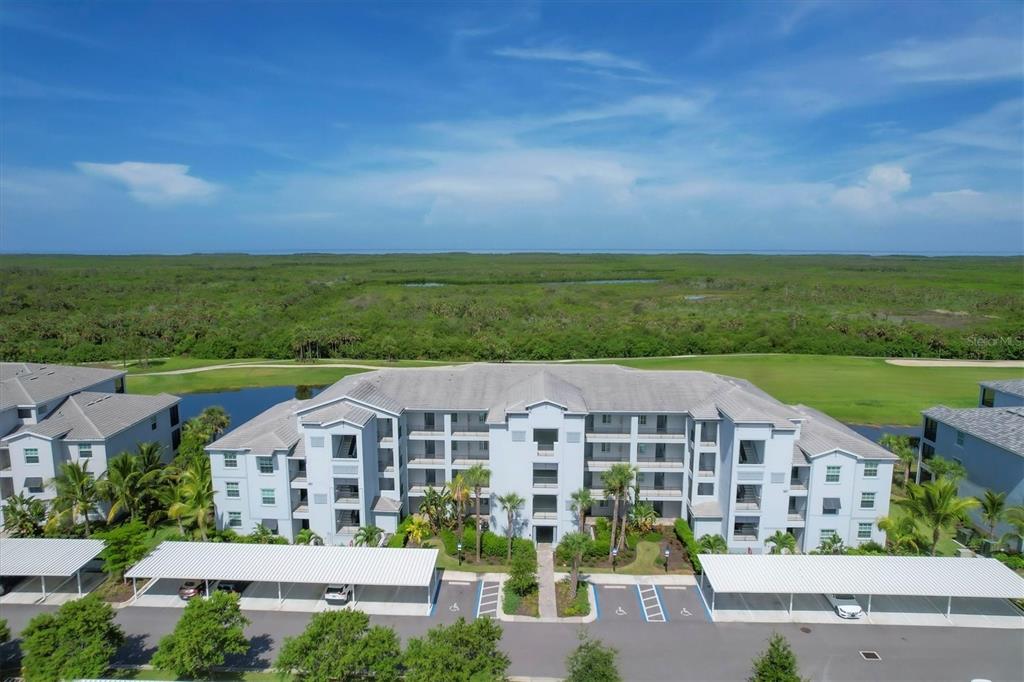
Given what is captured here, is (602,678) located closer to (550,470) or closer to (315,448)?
(550,470)

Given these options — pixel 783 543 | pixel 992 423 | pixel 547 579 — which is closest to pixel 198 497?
pixel 547 579

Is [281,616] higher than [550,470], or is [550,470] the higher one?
[550,470]

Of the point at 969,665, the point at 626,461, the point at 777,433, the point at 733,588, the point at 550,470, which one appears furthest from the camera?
the point at 626,461

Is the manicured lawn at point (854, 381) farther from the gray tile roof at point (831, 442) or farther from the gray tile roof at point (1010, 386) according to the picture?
the gray tile roof at point (831, 442)

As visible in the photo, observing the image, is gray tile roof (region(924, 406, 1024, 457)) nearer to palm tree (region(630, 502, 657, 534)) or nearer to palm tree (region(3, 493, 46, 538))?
palm tree (region(630, 502, 657, 534))

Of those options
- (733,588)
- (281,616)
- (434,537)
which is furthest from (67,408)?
(733,588)

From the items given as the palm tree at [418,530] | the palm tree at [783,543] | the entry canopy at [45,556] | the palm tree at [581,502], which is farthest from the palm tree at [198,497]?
the palm tree at [783,543]

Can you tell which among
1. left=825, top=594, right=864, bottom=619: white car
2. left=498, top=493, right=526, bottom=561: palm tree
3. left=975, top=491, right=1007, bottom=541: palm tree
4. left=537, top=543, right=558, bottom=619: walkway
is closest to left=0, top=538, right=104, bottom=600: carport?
left=498, top=493, right=526, bottom=561: palm tree
